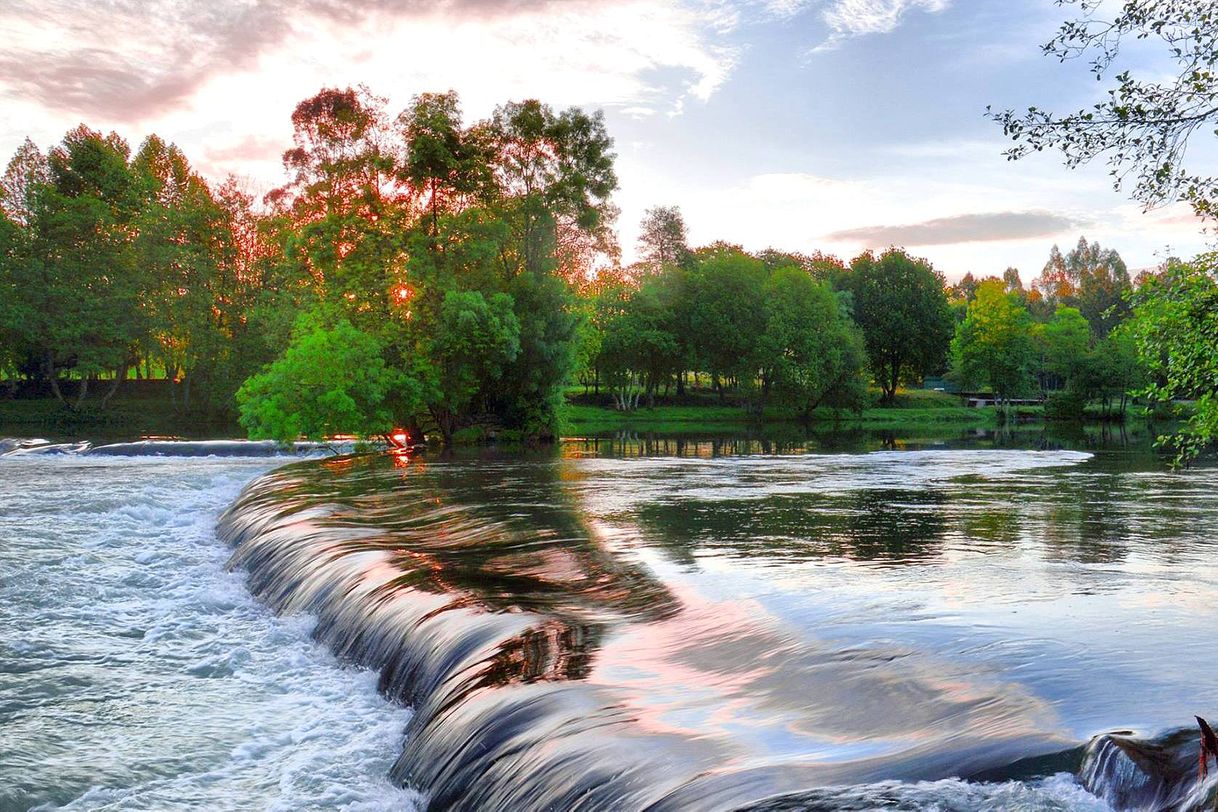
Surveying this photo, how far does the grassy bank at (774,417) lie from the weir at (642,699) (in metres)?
54.4

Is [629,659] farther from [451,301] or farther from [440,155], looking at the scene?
[440,155]

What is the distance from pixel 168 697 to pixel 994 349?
90.3 meters

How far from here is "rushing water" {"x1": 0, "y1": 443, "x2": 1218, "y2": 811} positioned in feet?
17.7

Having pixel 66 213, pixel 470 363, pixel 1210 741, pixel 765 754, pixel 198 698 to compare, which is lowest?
pixel 198 698

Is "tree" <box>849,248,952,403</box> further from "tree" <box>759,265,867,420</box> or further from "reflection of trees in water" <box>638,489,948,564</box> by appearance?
"reflection of trees in water" <box>638,489,948,564</box>

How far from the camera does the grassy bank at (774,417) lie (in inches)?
2805

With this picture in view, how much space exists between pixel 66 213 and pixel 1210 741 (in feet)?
244

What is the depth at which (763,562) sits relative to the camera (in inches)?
455

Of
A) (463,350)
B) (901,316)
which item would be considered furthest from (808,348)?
(463,350)

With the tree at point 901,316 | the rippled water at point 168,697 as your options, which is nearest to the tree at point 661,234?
the tree at point 901,316

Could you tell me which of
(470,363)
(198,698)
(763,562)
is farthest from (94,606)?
(470,363)

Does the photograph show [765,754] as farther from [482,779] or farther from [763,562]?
[763,562]

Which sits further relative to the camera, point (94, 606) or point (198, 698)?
point (94, 606)

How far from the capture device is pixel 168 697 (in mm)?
9242
